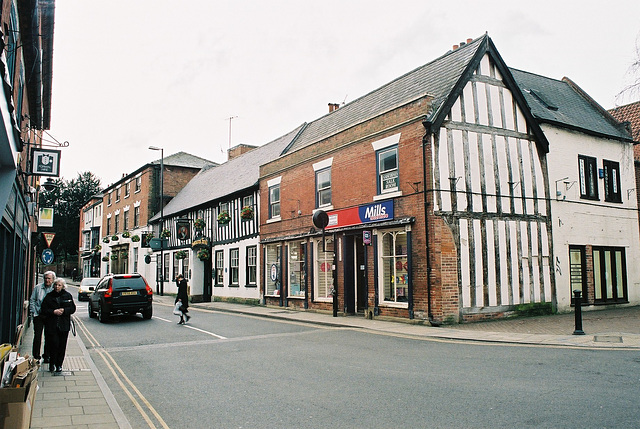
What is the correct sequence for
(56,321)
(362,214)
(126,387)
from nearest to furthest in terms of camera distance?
(126,387)
(56,321)
(362,214)

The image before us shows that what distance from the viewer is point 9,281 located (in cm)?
999

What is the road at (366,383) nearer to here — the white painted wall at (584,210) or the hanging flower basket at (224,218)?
the white painted wall at (584,210)

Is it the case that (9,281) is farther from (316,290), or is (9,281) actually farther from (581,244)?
(581,244)

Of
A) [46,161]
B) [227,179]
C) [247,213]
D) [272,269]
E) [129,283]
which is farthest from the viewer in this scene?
[227,179]

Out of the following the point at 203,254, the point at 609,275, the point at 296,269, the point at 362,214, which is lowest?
the point at 609,275

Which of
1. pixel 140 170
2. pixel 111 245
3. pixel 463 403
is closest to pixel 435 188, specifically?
pixel 463 403

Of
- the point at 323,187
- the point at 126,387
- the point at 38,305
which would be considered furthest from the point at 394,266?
the point at 38,305

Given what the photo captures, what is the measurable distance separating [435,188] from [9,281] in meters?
11.0

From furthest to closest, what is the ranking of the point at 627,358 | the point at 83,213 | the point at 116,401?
1. the point at 83,213
2. the point at 627,358
3. the point at 116,401

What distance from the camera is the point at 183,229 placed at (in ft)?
109

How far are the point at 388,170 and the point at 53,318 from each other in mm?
10783

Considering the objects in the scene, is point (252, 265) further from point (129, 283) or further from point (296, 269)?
point (129, 283)

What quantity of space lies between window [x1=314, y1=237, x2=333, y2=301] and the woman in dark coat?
37.4ft

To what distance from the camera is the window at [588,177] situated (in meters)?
19.1
